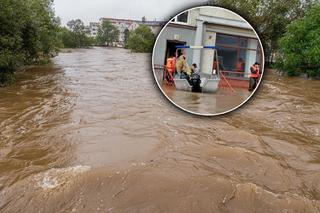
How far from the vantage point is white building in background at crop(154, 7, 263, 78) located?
3.66 ft

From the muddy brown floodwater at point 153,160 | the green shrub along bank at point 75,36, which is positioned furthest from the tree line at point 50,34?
the green shrub along bank at point 75,36

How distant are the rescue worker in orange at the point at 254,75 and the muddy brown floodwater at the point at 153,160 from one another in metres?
0.06

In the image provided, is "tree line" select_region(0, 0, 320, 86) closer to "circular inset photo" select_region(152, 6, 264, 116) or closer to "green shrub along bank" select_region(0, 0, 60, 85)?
"green shrub along bank" select_region(0, 0, 60, 85)

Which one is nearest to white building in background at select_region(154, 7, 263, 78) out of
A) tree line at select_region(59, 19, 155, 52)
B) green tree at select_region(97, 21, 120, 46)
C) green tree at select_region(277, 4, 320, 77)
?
green tree at select_region(277, 4, 320, 77)

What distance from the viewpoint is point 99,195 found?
14.0 ft

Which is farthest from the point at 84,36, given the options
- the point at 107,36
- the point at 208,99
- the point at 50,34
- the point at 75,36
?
the point at 208,99

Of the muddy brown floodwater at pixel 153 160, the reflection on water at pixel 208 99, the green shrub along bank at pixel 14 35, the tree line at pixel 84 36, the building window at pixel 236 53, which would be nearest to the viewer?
the building window at pixel 236 53

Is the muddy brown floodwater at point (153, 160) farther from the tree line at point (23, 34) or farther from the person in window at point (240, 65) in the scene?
the tree line at point (23, 34)

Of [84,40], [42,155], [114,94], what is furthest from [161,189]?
[84,40]

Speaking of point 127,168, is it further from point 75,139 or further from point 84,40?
point 84,40

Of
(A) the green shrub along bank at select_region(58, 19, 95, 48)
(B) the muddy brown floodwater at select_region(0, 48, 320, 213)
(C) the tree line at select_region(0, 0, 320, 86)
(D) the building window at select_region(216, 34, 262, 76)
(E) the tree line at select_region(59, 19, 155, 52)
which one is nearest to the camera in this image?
(D) the building window at select_region(216, 34, 262, 76)

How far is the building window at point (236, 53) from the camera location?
3.64ft

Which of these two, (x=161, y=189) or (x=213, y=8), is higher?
(x=213, y=8)

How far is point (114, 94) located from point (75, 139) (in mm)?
5675
